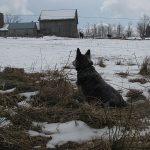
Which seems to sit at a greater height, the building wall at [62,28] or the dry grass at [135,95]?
the building wall at [62,28]

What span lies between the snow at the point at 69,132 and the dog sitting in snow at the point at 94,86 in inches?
40.7

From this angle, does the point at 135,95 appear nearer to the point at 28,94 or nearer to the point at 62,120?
the point at 28,94

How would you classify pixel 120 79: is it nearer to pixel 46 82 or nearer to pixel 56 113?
pixel 46 82

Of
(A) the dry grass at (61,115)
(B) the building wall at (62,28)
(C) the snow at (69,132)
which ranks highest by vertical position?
(B) the building wall at (62,28)

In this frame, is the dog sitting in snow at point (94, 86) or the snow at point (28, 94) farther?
the snow at point (28, 94)

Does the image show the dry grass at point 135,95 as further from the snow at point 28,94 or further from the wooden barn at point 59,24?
the wooden barn at point 59,24

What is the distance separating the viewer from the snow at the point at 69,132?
4.72 meters

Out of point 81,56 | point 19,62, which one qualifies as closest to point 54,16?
point 19,62

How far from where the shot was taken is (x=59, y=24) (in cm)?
7431

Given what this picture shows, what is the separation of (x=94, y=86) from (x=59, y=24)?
6819 centimetres

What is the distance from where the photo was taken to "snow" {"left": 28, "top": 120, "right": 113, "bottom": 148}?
4.72 m

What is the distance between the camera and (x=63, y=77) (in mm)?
7328

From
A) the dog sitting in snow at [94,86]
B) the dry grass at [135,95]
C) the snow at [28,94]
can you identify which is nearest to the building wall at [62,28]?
the dry grass at [135,95]

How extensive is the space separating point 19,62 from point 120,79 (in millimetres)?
4194
